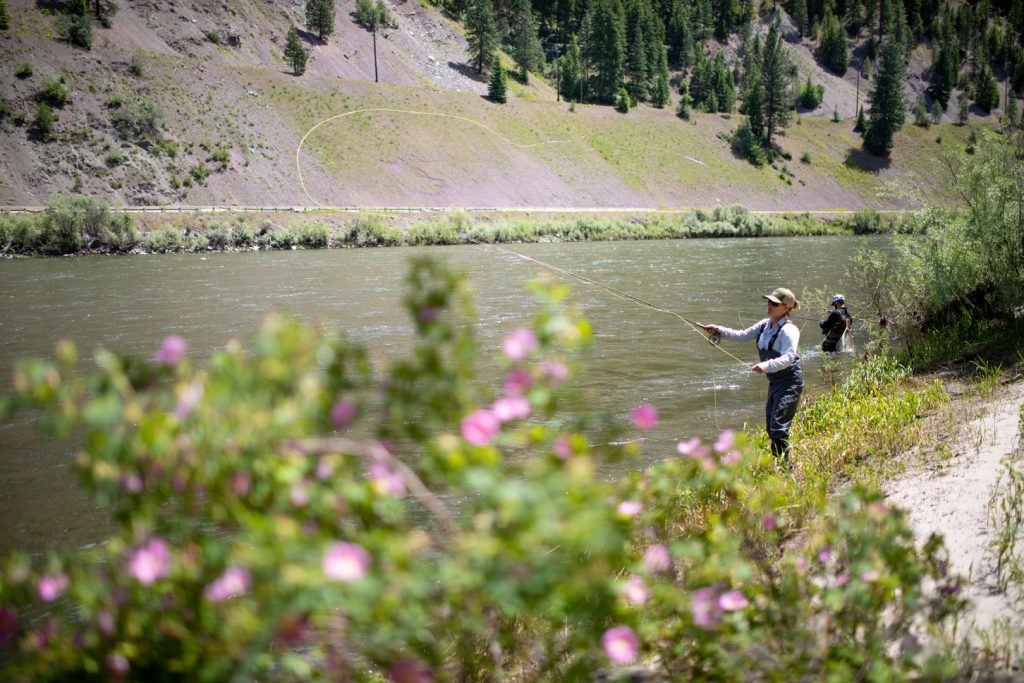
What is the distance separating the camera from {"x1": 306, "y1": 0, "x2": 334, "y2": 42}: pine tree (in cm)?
10456

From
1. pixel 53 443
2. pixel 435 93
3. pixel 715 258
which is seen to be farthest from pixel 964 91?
pixel 53 443

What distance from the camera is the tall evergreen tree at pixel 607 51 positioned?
112562 millimetres

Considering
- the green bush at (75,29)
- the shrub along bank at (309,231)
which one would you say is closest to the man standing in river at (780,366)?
the shrub along bank at (309,231)

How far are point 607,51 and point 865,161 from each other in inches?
1615

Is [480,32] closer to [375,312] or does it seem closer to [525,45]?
[525,45]

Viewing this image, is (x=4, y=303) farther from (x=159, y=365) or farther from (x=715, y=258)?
(x=715, y=258)

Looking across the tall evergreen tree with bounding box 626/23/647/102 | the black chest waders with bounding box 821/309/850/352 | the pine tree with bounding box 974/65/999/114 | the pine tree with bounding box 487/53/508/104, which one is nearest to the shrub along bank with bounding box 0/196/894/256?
the black chest waders with bounding box 821/309/850/352

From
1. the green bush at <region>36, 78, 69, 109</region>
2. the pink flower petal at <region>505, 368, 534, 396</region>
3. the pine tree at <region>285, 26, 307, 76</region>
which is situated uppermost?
the pine tree at <region>285, 26, 307, 76</region>

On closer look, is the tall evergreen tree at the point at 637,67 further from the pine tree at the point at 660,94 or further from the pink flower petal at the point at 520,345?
the pink flower petal at the point at 520,345

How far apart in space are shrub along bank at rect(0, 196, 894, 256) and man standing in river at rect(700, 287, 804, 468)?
4102 centimetres

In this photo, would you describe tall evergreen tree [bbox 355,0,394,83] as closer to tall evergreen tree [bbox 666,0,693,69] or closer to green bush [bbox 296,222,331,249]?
tall evergreen tree [bbox 666,0,693,69]

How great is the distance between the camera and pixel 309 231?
4700 centimetres

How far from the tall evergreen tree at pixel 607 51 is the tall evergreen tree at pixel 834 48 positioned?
3181 inches

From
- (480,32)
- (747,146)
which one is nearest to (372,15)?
(480,32)
